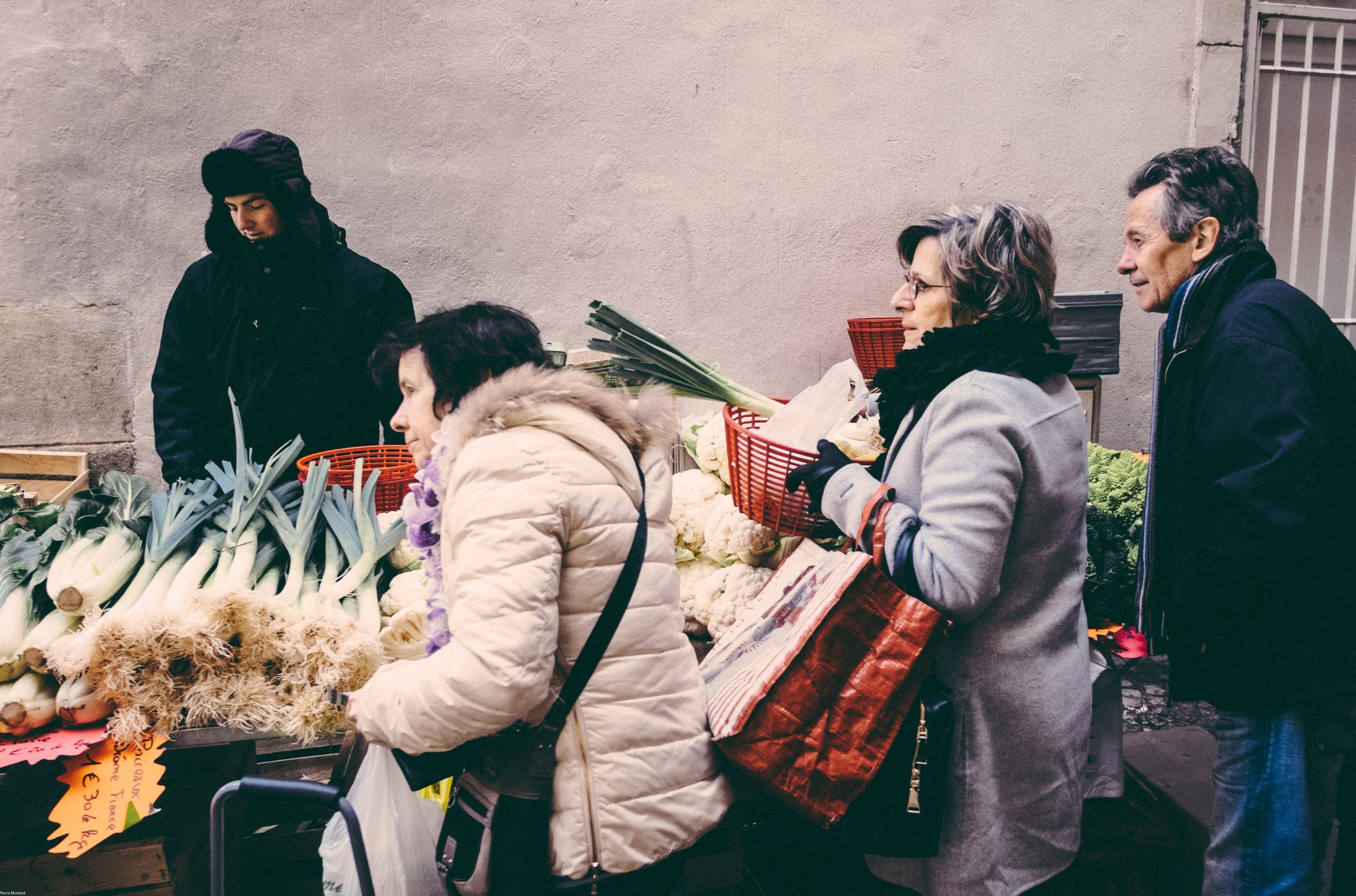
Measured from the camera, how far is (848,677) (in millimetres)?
1737

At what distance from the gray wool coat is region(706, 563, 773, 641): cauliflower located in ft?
1.62

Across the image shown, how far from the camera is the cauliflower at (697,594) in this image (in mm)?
2387

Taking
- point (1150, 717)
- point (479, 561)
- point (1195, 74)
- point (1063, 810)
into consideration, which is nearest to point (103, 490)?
point (479, 561)

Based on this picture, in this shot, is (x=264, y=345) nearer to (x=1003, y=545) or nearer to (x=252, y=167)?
(x=252, y=167)

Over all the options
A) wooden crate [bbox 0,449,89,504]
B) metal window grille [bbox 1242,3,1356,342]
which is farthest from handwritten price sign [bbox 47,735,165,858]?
metal window grille [bbox 1242,3,1356,342]

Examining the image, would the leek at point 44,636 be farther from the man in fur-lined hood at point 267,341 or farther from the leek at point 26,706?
the man in fur-lined hood at point 267,341

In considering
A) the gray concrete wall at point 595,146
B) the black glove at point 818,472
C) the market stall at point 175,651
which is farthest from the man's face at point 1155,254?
the gray concrete wall at point 595,146

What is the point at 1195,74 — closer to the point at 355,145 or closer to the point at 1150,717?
the point at 1150,717

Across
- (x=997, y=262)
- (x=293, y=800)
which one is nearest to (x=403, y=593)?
(x=293, y=800)

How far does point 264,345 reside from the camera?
3289 mm

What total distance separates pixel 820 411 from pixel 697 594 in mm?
630

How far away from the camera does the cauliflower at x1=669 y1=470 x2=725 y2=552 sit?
2574 mm

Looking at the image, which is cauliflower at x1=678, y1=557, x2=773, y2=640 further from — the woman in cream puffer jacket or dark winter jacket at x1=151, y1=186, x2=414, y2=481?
dark winter jacket at x1=151, y1=186, x2=414, y2=481

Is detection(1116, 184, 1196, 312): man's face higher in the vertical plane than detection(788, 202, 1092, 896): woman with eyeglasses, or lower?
higher
